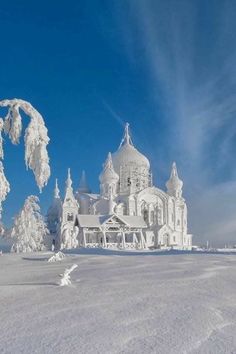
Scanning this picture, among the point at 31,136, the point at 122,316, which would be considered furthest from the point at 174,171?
the point at 122,316

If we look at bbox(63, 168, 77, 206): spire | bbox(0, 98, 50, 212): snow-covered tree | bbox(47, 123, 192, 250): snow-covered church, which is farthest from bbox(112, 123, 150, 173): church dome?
bbox(0, 98, 50, 212): snow-covered tree

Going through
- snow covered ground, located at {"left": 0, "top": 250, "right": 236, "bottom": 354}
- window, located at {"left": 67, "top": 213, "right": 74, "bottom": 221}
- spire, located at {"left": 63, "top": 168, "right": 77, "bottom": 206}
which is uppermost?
spire, located at {"left": 63, "top": 168, "right": 77, "bottom": 206}

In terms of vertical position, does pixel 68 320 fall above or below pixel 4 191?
below

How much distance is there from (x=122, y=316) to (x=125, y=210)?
60.3 metres

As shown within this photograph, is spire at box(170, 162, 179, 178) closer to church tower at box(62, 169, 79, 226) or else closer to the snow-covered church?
the snow-covered church

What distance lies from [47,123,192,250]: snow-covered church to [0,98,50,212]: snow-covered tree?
40.4m

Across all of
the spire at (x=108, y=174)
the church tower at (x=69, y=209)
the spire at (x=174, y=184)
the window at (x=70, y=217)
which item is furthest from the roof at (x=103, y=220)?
the spire at (x=174, y=184)

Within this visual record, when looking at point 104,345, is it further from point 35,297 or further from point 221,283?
point 221,283

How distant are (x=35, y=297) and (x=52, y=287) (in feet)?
3.14

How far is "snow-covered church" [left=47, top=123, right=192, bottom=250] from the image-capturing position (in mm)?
54188

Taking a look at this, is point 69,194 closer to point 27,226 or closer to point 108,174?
point 108,174

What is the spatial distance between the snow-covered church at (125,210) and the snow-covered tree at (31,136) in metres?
40.4

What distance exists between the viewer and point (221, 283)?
711cm

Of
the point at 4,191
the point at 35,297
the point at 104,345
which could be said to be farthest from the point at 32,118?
the point at 104,345
